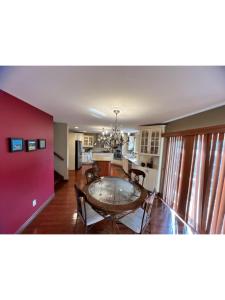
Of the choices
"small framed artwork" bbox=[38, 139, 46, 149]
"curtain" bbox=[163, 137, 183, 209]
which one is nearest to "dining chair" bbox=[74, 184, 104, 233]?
"small framed artwork" bbox=[38, 139, 46, 149]

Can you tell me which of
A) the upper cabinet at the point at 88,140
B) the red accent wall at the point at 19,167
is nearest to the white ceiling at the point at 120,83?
the red accent wall at the point at 19,167

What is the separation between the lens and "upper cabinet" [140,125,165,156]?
3.51 metres

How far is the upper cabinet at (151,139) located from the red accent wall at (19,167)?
9.56 ft

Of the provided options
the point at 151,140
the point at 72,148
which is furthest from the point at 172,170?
the point at 72,148

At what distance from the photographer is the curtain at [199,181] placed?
5.62ft

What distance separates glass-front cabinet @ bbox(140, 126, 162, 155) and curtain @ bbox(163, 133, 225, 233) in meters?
0.56

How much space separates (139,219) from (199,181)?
1.26 meters

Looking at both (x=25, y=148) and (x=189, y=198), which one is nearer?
(x=25, y=148)
